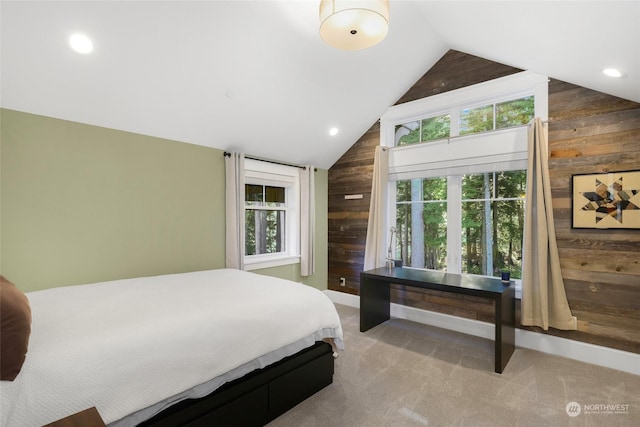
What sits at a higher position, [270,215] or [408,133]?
[408,133]

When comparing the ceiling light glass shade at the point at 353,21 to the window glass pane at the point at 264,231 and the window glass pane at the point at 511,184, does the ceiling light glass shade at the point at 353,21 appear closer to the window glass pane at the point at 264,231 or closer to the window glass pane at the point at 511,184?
the window glass pane at the point at 511,184

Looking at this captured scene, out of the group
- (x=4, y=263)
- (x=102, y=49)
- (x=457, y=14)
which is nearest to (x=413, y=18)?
(x=457, y=14)

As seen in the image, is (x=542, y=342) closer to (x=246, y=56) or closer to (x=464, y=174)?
(x=464, y=174)

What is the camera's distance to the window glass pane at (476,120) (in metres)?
3.35

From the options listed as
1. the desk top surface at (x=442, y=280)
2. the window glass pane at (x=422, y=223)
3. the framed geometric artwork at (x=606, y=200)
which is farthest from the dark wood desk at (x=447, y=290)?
the framed geometric artwork at (x=606, y=200)

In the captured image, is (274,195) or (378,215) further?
(274,195)

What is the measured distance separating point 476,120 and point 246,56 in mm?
2556

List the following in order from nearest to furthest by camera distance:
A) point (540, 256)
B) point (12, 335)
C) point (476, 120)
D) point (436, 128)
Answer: point (12, 335), point (540, 256), point (476, 120), point (436, 128)

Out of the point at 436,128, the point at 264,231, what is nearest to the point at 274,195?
the point at 264,231

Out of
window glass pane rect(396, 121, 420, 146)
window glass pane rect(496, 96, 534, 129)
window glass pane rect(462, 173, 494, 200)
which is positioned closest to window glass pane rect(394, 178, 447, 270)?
window glass pane rect(462, 173, 494, 200)

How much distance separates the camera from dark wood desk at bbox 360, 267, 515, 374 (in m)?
2.53

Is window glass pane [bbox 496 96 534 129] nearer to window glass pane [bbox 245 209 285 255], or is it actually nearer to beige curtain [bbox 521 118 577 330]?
beige curtain [bbox 521 118 577 330]

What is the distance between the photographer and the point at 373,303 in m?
3.53

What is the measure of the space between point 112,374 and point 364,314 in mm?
2564
